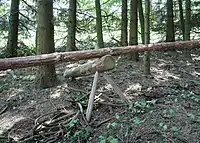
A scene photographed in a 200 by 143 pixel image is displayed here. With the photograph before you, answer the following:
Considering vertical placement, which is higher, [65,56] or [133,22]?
[133,22]

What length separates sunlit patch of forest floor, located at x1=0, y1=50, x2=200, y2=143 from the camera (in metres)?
5.11

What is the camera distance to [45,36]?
781cm

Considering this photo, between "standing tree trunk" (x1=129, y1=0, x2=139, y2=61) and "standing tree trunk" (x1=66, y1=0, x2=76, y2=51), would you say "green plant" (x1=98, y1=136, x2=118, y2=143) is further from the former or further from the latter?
"standing tree trunk" (x1=66, y1=0, x2=76, y2=51)

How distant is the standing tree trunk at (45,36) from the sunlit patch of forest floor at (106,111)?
33 cm

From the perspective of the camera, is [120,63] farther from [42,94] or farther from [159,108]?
[159,108]

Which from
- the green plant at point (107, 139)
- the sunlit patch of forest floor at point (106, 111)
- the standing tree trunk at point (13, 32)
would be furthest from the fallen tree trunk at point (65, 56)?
the standing tree trunk at point (13, 32)

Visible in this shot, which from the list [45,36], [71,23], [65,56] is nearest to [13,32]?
[71,23]

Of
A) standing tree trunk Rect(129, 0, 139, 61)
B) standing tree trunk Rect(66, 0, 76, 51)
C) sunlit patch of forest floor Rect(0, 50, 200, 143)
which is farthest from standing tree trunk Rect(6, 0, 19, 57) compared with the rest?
standing tree trunk Rect(129, 0, 139, 61)

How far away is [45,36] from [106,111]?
310cm

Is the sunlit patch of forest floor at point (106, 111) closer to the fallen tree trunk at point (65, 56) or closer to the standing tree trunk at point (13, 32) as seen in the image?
the fallen tree trunk at point (65, 56)

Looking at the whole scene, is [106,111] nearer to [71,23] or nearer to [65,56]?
[65,56]

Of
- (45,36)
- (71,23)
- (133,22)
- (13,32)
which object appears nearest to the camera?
(45,36)

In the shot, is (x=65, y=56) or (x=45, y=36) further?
(x=45, y=36)

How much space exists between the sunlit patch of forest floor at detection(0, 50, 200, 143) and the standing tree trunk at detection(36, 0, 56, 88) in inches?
13.1
